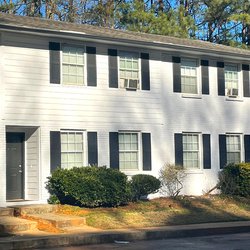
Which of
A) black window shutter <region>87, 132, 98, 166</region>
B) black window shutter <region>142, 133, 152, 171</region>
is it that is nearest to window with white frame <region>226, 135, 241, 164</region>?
black window shutter <region>142, 133, 152, 171</region>

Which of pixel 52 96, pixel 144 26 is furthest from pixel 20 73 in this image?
pixel 144 26

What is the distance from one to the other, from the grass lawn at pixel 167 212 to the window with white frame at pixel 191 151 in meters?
1.43

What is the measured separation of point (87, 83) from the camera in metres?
20.2

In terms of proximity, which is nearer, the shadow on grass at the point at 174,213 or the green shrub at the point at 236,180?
the shadow on grass at the point at 174,213

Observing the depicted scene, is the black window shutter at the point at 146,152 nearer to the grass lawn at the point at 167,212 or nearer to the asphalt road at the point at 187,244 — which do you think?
the grass lawn at the point at 167,212

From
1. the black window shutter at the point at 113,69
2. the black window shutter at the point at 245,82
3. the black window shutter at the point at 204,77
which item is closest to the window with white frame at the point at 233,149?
the black window shutter at the point at 245,82

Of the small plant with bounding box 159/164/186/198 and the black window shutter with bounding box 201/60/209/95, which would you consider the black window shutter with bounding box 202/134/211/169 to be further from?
the black window shutter with bounding box 201/60/209/95

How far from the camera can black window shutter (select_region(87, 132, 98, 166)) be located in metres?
20.1

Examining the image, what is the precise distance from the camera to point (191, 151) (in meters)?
22.9

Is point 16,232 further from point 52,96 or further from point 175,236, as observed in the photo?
point 52,96

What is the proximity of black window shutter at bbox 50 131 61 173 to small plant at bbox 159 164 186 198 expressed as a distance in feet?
13.7

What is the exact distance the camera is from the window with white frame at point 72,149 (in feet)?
64.5

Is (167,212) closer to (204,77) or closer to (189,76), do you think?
(189,76)

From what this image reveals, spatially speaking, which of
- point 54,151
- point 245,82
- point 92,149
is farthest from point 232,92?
point 54,151
